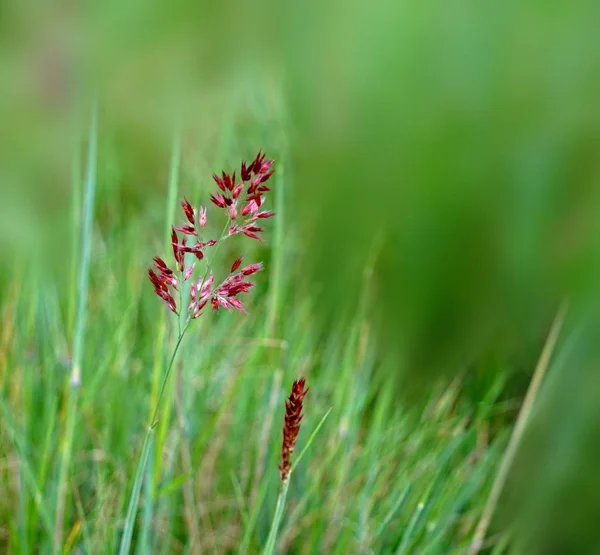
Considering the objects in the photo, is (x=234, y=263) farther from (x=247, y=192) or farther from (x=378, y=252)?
(x=378, y=252)

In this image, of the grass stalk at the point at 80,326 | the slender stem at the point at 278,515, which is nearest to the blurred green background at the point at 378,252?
the grass stalk at the point at 80,326

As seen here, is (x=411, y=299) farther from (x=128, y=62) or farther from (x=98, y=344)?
(x=128, y=62)

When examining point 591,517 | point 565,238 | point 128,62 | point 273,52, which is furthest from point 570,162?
point 128,62

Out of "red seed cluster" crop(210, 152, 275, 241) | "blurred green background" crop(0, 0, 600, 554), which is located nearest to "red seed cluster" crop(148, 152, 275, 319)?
"red seed cluster" crop(210, 152, 275, 241)

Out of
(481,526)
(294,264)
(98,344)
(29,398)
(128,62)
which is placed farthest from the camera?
(128,62)

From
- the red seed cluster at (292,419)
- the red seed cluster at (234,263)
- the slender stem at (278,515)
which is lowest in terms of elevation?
the slender stem at (278,515)

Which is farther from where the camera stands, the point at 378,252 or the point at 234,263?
the point at 378,252

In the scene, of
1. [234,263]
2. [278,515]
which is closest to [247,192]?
[234,263]

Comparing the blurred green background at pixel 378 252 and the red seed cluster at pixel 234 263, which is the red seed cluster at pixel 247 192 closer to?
the red seed cluster at pixel 234 263
